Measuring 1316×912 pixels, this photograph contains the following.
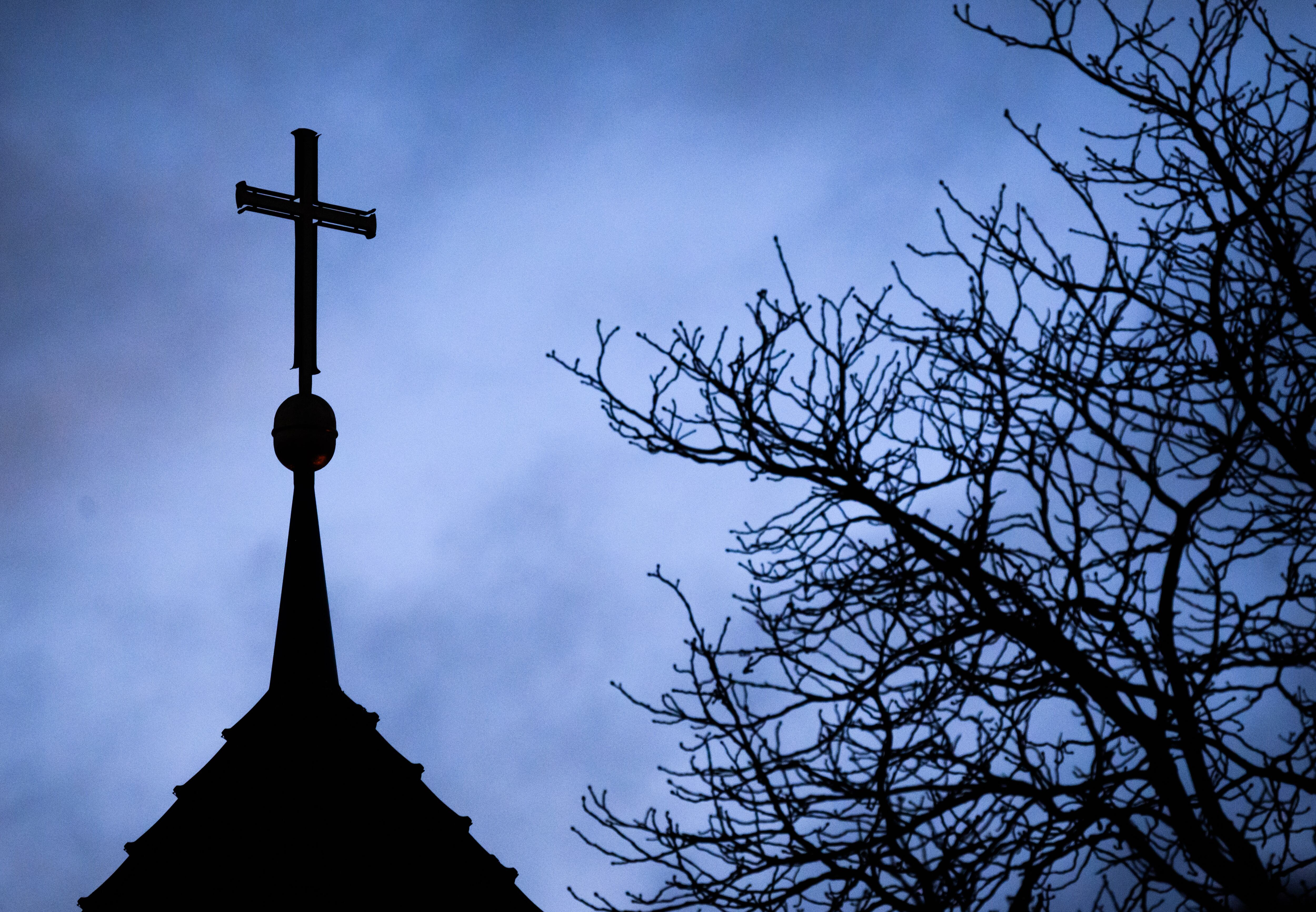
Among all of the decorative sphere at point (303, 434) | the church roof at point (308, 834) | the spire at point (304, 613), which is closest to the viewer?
the church roof at point (308, 834)

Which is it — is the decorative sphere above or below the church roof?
above

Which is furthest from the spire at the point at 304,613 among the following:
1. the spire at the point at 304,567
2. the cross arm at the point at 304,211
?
the cross arm at the point at 304,211

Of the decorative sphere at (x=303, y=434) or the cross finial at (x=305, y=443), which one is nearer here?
the cross finial at (x=305, y=443)

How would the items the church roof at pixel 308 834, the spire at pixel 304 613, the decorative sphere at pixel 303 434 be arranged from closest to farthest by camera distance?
the church roof at pixel 308 834 → the spire at pixel 304 613 → the decorative sphere at pixel 303 434

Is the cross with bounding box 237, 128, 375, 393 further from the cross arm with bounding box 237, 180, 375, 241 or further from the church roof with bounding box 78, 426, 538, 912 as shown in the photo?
the church roof with bounding box 78, 426, 538, 912

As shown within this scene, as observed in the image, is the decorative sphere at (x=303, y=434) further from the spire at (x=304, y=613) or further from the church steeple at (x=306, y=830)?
the church steeple at (x=306, y=830)

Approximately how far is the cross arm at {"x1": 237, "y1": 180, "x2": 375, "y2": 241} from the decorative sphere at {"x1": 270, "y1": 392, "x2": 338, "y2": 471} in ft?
6.08

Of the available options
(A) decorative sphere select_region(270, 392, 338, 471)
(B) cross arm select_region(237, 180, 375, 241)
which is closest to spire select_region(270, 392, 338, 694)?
(A) decorative sphere select_region(270, 392, 338, 471)

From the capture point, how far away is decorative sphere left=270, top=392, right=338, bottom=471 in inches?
417

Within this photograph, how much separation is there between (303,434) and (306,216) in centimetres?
220

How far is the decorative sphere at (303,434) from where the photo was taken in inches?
417

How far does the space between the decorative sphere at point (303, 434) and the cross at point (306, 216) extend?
19.8 inches

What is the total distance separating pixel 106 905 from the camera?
812cm

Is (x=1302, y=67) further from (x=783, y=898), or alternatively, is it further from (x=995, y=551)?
(x=783, y=898)
